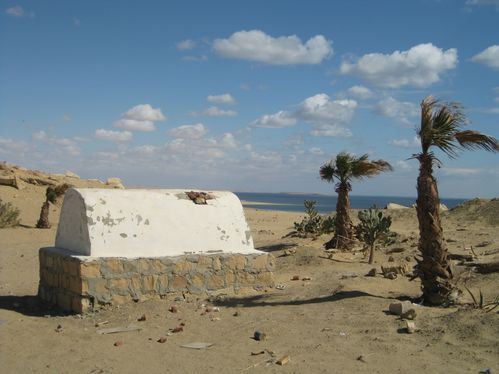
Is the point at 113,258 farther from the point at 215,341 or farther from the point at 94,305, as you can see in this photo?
the point at 215,341

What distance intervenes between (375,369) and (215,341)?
7.28ft

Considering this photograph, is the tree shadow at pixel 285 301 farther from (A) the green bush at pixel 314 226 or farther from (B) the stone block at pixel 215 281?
(A) the green bush at pixel 314 226

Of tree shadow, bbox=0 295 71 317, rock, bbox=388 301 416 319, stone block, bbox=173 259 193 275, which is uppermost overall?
stone block, bbox=173 259 193 275

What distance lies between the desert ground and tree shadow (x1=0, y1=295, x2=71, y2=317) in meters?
0.02

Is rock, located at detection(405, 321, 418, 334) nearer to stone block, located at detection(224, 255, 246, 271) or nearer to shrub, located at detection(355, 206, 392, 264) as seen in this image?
stone block, located at detection(224, 255, 246, 271)

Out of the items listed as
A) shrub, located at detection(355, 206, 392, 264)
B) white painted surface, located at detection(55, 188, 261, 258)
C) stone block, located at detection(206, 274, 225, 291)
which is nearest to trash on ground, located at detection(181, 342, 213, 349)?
white painted surface, located at detection(55, 188, 261, 258)

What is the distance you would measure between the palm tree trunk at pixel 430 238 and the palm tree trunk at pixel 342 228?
6.89 m

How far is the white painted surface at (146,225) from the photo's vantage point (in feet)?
28.3

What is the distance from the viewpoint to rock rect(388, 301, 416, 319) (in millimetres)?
7043

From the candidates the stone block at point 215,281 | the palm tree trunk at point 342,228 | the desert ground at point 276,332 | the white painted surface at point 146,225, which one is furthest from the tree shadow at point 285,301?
the palm tree trunk at point 342,228

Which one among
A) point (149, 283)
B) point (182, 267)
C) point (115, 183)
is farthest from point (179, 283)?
point (115, 183)

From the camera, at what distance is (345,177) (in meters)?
15.6

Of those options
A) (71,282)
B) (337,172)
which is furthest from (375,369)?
(337,172)

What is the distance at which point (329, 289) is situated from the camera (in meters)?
9.33
